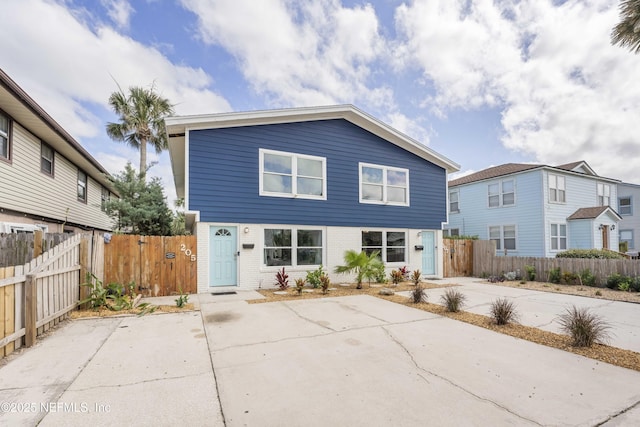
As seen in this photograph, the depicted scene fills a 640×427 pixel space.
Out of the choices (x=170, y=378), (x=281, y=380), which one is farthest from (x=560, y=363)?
(x=170, y=378)

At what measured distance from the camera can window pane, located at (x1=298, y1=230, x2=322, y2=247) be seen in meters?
11.1

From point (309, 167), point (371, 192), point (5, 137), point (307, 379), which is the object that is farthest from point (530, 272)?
point (5, 137)

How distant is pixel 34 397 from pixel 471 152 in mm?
20646

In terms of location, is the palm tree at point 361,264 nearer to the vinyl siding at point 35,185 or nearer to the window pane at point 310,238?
the window pane at point 310,238

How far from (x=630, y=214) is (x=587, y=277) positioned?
19790mm

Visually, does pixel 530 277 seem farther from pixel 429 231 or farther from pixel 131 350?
pixel 131 350

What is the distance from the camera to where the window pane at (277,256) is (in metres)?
10.5

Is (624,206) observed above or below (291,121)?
below

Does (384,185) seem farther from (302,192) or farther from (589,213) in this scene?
(589,213)

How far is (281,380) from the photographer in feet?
11.6

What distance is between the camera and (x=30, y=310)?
4.59m

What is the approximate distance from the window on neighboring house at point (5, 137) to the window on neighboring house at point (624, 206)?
36.8m

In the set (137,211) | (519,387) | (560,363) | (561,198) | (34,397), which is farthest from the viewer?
(561,198)

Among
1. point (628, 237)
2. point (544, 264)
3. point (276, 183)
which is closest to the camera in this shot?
point (276, 183)
